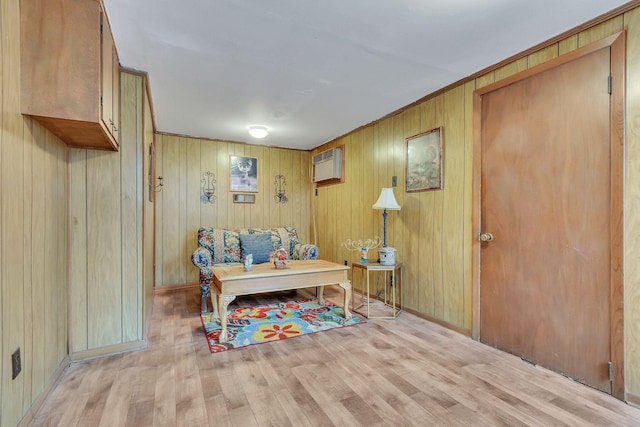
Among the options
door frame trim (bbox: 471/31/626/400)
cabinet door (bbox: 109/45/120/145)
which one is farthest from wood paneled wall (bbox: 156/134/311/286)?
door frame trim (bbox: 471/31/626/400)

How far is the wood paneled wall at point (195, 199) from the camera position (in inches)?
173

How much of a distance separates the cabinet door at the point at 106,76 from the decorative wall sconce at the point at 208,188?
261cm

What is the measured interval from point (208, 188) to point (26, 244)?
3178 mm

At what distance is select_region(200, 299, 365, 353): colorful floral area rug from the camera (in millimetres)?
2637

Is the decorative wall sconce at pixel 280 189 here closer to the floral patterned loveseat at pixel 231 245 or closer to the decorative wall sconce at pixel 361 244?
the floral patterned loveseat at pixel 231 245

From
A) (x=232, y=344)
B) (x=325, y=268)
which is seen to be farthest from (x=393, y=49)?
(x=232, y=344)

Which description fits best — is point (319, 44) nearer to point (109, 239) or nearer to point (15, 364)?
point (109, 239)

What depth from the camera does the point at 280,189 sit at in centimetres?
522

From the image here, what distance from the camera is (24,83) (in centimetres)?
151

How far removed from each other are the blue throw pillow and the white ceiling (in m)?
1.69

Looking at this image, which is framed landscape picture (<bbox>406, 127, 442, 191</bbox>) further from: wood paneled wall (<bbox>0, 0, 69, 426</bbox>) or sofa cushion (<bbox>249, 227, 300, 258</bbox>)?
wood paneled wall (<bbox>0, 0, 69, 426</bbox>)

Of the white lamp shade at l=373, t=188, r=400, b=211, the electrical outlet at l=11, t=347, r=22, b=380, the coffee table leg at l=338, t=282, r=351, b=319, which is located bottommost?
the coffee table leg at l=338, t=282, r=351, b=319

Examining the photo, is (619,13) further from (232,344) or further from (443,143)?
(232,344)

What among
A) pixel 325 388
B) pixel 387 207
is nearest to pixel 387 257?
pixel 387 207
